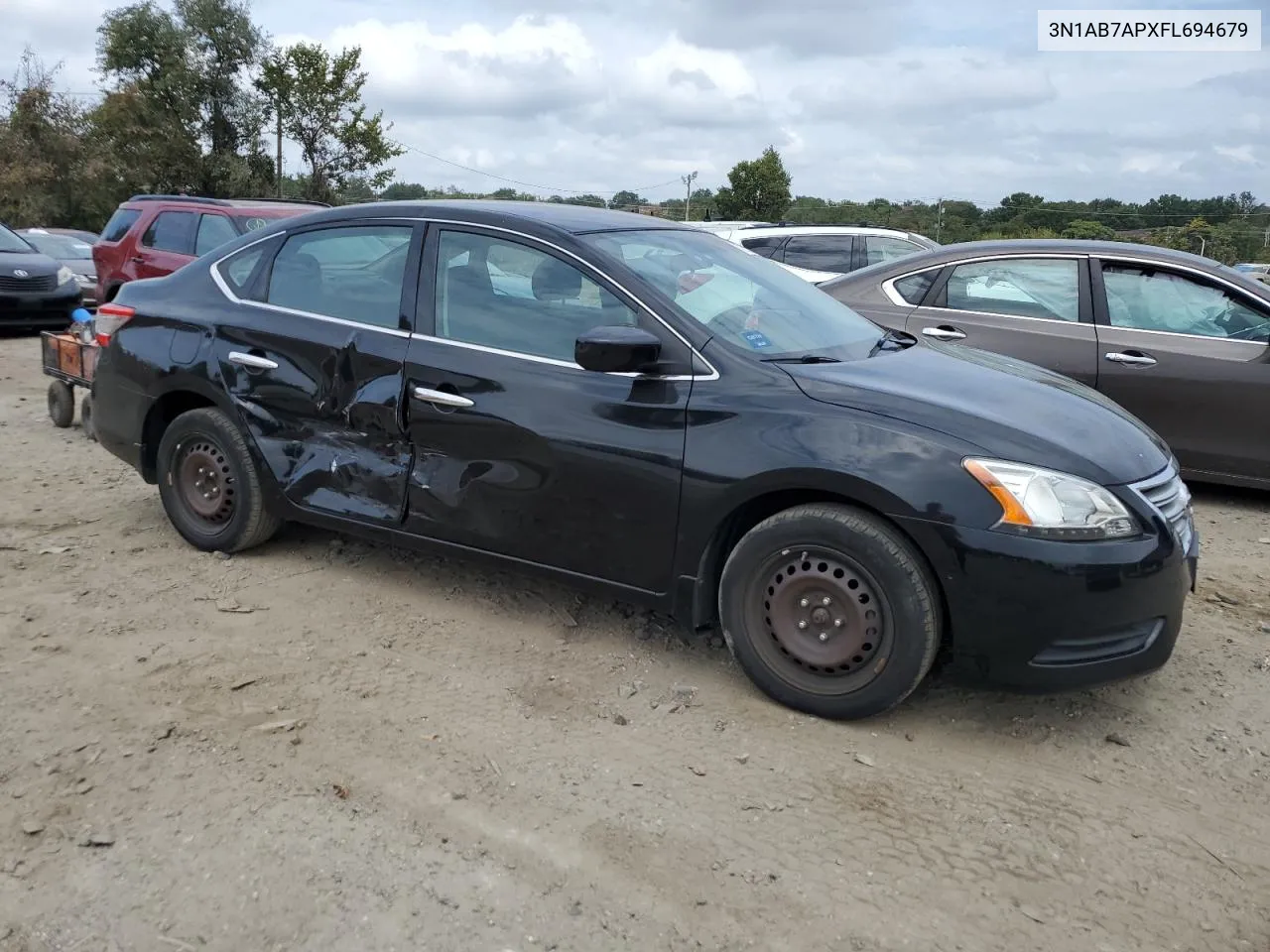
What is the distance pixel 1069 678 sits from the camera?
129 inches

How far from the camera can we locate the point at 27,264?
1333 centimetres

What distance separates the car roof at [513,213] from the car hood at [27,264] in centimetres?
1056

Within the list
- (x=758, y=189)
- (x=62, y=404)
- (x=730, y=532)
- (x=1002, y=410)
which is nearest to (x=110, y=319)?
(x=62, y=404)

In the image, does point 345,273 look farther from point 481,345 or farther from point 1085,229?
point 1085,229

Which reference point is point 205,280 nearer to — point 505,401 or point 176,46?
point 505,401

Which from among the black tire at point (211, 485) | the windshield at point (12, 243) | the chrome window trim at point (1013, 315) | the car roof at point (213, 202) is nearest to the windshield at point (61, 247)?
the windshield at point (12, 243)

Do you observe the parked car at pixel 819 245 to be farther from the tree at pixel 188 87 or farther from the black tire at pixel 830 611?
the tree at pixel 188 87

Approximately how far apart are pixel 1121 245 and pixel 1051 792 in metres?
4.48

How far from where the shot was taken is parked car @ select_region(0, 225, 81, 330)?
1314cm

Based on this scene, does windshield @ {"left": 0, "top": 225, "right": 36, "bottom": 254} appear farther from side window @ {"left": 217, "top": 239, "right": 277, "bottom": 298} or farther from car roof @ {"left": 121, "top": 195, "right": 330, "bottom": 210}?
side window @ {"left": 217, "top": 239, "right": 277, "bottom": 298}

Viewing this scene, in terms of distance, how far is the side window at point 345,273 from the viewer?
14.5 ft

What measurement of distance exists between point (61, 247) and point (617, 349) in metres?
17.4

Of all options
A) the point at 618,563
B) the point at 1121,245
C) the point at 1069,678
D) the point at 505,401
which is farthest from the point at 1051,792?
the point at 1121,245

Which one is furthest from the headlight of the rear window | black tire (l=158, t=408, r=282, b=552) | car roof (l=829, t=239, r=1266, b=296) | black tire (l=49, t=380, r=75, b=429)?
the rear window
